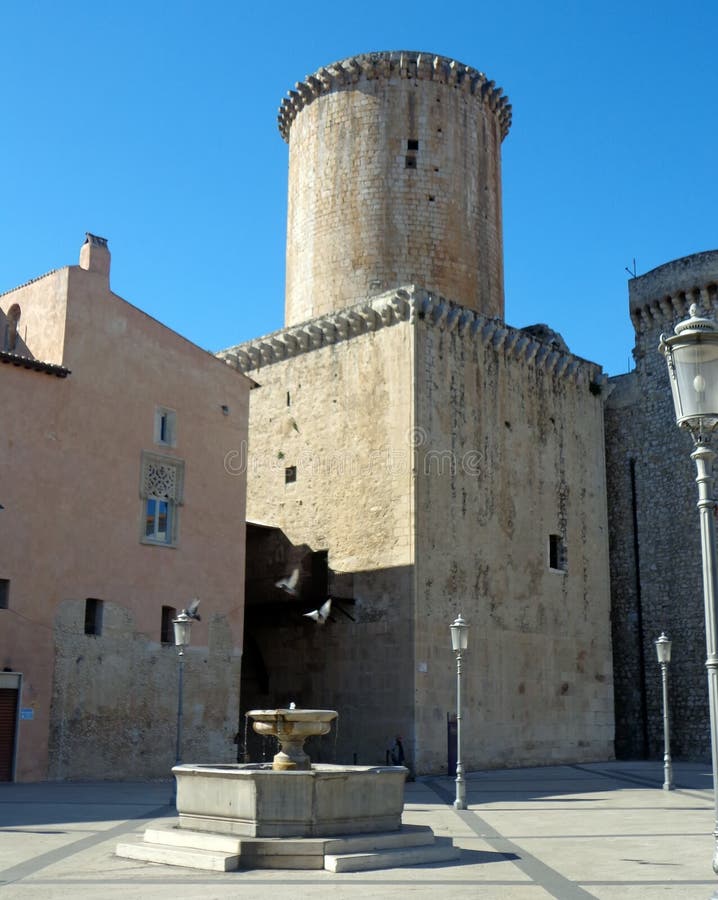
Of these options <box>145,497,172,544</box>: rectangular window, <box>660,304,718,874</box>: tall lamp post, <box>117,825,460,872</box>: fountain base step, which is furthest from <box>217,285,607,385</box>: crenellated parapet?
<box>660,304,718,874</box>: tall lamp post

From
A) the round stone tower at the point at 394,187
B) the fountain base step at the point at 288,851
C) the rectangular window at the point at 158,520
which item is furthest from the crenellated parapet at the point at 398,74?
the fountain base step at the point at 288,851

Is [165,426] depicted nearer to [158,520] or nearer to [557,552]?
[158,520]

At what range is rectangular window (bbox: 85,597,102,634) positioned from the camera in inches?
819

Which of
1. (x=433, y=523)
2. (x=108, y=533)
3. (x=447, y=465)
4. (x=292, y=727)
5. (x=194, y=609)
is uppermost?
(x=447, y=465)

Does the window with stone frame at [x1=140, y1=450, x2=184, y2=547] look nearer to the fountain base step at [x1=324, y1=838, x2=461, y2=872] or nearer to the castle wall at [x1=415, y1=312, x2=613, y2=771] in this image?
the castle wall at [x1=415, y1=312, x2=613, y2=771]

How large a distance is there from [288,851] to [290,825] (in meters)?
0.41

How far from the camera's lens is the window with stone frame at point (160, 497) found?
72.8 ft

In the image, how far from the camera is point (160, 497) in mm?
22516

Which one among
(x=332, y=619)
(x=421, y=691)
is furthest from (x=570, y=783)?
(x=332, y=619)

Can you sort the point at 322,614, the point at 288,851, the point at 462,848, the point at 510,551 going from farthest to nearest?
the point at 510,551, the point at 322,614, the point at 462,848, the point at 288,851

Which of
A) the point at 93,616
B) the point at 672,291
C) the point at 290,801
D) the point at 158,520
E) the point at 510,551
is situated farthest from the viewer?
the point at 672,291

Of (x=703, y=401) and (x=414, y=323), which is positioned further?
(x=414, y=323)

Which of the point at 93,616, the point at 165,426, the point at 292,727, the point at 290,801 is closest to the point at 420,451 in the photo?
the point at 165,426

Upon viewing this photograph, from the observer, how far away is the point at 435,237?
1089 inches
